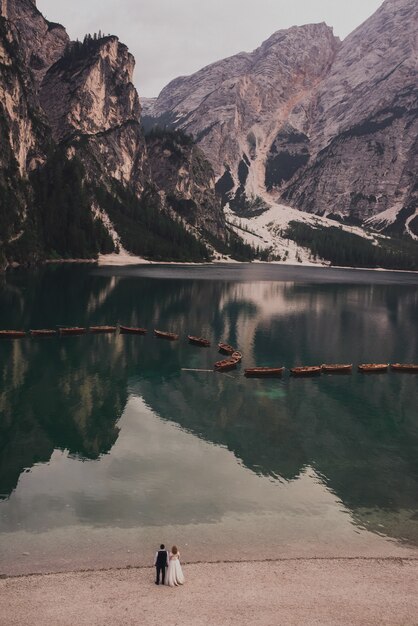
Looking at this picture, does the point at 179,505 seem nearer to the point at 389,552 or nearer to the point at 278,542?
the point at 278,542

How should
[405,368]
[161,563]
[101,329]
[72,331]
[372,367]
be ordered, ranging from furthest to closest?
[101,329], [72,331], [405,368], [372,367], [161,563]

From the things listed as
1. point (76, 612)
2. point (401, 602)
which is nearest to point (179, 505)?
point (76, 612)

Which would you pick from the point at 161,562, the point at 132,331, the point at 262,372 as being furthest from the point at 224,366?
the point at 161,562

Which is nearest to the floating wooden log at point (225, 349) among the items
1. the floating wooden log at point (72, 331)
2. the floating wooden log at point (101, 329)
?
the floating wooden log at point (101, 329)

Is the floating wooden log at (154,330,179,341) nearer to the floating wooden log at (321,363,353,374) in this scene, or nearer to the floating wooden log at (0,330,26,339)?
the floating wooden log at (0,330,26,339)

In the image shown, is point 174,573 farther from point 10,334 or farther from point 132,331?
point 132,331

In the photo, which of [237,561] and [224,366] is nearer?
[237,561]

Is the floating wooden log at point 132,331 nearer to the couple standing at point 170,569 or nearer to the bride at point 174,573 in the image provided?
the couple standing at point 170,569

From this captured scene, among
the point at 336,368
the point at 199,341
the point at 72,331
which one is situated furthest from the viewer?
the point at 72,331
